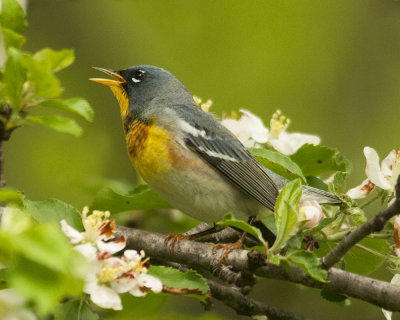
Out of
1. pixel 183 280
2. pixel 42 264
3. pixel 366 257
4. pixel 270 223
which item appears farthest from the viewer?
pixel 270 223

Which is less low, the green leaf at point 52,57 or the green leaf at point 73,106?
the green leaf at point 52,57

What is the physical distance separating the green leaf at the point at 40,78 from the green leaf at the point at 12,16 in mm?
328

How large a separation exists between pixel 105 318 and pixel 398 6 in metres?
6.23

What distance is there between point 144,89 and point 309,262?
8.22 ft

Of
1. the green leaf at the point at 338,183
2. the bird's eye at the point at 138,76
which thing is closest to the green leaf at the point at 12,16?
the green leaf at the point at 338,183

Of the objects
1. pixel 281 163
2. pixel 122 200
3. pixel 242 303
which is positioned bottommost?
pixel 242 303

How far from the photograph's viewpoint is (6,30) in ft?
7.70

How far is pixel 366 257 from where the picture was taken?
329 cm

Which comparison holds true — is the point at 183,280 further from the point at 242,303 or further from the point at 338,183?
the point at 338,183

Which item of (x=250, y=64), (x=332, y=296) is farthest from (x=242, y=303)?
(x=250, y=64)

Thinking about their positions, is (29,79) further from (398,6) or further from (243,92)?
(398,6)

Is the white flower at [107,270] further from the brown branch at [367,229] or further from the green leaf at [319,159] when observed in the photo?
the green leaf at [319,159]

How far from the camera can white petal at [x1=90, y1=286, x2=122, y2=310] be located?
7.50 ft

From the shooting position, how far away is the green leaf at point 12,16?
250 cm
